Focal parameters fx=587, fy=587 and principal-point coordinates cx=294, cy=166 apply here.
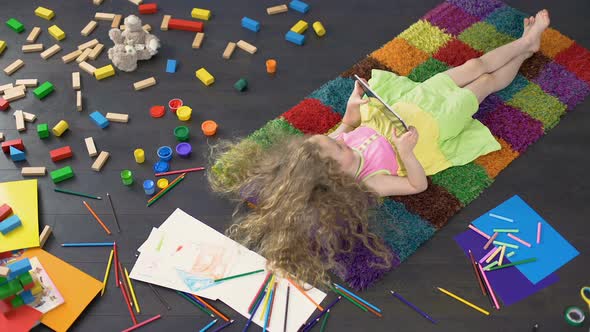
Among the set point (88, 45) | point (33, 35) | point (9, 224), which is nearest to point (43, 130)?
point (9, 224)

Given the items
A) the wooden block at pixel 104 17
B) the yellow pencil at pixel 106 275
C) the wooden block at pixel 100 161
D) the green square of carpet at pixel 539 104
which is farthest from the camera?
the wooden block at pixel 104 17

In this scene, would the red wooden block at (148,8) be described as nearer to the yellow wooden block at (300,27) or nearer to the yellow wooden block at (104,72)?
the yellow wooden block at (104,72)

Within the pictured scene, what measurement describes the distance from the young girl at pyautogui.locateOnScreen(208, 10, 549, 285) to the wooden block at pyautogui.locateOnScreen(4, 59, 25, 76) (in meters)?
1.18

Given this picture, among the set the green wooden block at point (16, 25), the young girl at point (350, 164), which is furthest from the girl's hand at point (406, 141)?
the green wooden block at point (16, 25)

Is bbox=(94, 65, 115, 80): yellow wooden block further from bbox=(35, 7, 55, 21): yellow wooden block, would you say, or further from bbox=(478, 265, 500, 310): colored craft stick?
bbox=(478, 265, 500, 310): colored craft stick

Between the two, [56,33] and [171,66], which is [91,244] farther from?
[56,33]

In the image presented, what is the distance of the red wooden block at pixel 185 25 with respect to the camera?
123 inches

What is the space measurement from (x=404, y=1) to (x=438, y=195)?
129 centimetres

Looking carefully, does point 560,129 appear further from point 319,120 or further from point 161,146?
point 161,146

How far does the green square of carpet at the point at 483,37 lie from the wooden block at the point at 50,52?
2.09 meters

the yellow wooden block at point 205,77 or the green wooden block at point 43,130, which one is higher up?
the yellow wooden block at point 205,77

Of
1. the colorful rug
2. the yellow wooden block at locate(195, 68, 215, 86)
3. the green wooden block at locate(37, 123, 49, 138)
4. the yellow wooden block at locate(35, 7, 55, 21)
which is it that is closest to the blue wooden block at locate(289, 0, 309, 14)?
the colorful rug

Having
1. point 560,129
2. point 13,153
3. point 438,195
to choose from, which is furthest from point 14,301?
point 560,129

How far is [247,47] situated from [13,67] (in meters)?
1.18
